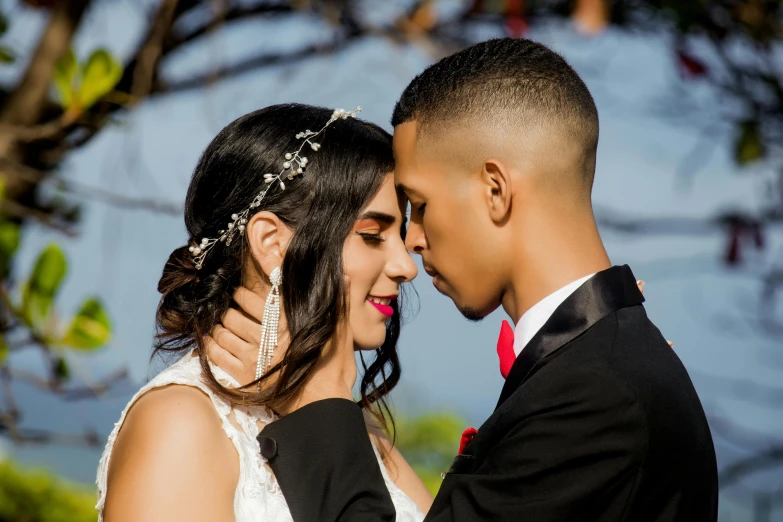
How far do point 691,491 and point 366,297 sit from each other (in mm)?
959

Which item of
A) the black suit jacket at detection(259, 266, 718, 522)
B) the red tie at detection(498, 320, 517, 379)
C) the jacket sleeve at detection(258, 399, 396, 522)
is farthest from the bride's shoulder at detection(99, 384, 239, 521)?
the red tie at detection(498, 320, 517, 379)

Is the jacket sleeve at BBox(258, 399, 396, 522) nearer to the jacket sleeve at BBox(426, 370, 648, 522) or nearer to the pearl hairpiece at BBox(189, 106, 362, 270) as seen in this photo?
the jacket sleeve at BBox(426, 370, 648, 522)

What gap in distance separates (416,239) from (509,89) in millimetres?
427

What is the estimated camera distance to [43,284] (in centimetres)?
279

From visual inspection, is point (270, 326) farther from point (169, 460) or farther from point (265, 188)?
point (169, 460)

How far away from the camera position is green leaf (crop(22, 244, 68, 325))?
9.07 ft

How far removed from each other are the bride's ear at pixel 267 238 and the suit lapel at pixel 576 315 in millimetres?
716

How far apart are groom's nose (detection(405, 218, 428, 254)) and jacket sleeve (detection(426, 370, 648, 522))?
0.57m

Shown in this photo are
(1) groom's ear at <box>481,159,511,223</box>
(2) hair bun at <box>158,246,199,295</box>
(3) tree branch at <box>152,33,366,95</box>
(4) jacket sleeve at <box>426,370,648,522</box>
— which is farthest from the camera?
(3) tree branch at <box>152,33,366,95</box>

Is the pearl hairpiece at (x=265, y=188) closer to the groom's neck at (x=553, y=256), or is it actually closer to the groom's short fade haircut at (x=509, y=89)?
the groom's short fade haircut at (x=509, y=89)

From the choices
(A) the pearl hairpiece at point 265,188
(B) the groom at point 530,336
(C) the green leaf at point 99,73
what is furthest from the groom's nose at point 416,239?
(C) the green leaf at point 99,73

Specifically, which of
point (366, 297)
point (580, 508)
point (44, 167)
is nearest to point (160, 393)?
point (366, 297)

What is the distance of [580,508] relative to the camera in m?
1.75

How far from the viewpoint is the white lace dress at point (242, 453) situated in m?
2.11
